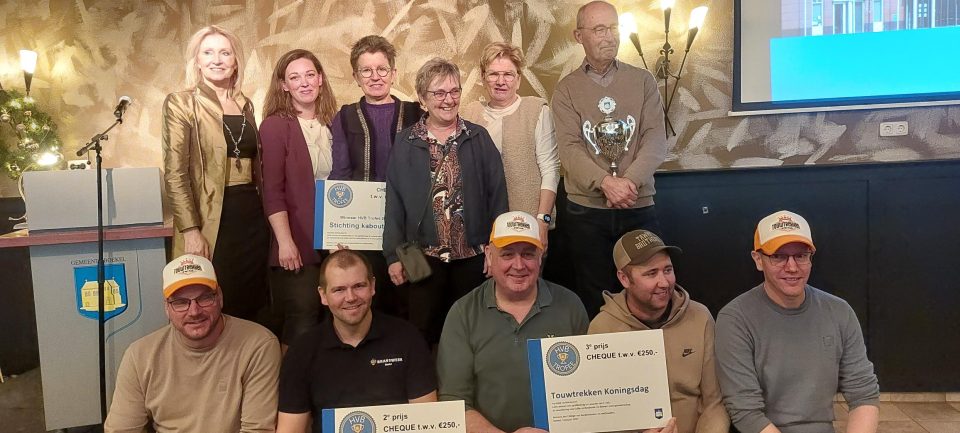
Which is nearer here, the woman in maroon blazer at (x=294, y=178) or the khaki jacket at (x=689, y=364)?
the khaki jacket at (x=689, y=364)

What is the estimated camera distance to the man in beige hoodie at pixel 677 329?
2275 mm

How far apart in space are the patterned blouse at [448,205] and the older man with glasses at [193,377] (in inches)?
29.9

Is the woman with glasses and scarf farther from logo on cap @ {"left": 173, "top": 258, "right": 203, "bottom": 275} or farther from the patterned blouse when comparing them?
logo on cap @ {"left": 173, "top": 258, "right": 203, "bottom": 275}

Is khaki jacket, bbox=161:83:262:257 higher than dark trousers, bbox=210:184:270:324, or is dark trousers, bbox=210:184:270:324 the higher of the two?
khaki jacket, bbox=161:83:262:257

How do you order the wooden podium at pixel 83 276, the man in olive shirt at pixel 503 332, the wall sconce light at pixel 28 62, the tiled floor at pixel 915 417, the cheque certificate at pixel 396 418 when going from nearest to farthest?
the cheque certificate at pixel 396 418, the man in olive shirt at pixel 503 332, the wooden podium at pixel 83 276, the tiled floor at pixel 915 417, the wall sconce light at pixel 28 62

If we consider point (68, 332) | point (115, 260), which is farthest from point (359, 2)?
point (68, 332)

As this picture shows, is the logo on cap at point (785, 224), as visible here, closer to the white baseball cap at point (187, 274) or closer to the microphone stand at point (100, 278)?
the white baseball cap at point (187, 274)

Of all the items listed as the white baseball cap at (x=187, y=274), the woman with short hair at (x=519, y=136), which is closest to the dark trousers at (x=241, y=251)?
the white baseball cap at (x=187, y=274)

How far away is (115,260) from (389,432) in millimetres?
1771

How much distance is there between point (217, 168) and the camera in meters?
2.96

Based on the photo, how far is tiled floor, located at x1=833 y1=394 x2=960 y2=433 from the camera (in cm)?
348

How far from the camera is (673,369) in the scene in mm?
2279

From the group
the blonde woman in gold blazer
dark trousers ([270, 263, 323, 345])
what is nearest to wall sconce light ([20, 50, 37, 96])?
the blonde woman in gold blazer

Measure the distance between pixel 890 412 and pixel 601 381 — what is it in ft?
8.01
